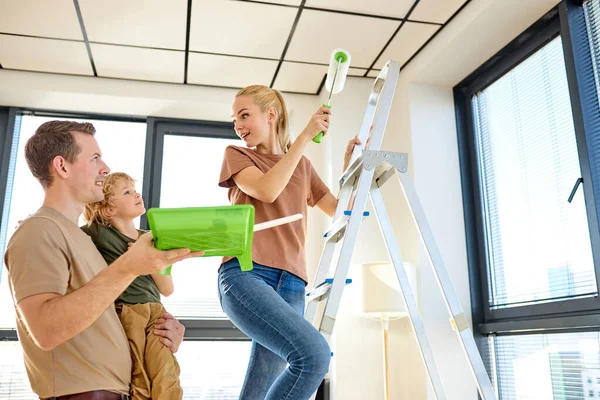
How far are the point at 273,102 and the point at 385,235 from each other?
2.04 feet

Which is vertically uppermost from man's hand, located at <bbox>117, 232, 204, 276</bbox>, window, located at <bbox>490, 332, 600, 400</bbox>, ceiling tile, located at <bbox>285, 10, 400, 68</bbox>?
ceiling tile, located at <bbox>285, 10, 400, 68</bbox>

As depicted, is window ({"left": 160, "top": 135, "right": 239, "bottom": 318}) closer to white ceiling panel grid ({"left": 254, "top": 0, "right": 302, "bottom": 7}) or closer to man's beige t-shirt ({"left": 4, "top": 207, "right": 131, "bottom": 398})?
white ceiling panel grid ({"left": 254, "top": 0, "right": 302, "bottom": 7})

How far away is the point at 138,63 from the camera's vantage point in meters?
3.50

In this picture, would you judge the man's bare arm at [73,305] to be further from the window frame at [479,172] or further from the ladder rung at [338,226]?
the window frame at [479,172]

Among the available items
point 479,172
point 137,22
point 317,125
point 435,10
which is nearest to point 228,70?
point 137,22

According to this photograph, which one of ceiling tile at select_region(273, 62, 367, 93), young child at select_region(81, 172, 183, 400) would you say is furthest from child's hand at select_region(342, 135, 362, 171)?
ceiling tile at select_region(273, 62, 367, 93)

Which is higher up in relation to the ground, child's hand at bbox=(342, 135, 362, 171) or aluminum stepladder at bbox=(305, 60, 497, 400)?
child's hand at bbox=(342, 135, 362, 171)

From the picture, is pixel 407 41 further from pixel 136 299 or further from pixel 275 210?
pixel 136 299

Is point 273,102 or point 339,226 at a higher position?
point 273,102

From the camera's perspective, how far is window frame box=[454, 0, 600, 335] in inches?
95.7

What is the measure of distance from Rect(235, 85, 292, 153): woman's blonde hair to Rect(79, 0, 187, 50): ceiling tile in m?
1.22

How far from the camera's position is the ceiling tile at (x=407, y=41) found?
3.12 metres

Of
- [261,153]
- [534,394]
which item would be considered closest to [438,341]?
[534,394]

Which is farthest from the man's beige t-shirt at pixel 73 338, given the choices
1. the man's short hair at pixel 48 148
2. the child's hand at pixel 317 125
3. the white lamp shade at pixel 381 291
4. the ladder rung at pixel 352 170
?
the white lamp shade at pixel 381 291
